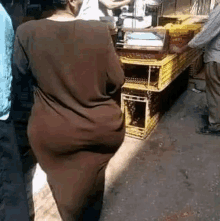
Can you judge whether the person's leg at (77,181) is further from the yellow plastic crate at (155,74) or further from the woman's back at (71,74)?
the yellow plastic crate at (155,74)

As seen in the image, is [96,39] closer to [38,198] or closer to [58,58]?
[58,58]

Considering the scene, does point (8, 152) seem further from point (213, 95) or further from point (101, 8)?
point (101, 8)

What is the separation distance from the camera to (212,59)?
122 inches

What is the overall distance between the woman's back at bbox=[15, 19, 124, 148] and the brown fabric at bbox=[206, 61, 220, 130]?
6.83 feet

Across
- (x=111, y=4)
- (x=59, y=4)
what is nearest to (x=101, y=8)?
(x=111, y=4)

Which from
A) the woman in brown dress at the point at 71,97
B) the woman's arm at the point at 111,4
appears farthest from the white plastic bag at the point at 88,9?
the woman in brown dress at the point at 71,97

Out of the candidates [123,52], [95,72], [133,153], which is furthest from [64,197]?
[123,52]

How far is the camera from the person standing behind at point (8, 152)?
4.91 ft

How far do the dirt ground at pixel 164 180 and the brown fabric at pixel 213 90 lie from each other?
0.79 feet

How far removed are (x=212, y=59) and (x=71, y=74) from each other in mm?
2340

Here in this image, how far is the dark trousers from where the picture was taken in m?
1.63

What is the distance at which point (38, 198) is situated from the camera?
7.45 feet

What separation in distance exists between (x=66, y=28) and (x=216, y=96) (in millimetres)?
2508

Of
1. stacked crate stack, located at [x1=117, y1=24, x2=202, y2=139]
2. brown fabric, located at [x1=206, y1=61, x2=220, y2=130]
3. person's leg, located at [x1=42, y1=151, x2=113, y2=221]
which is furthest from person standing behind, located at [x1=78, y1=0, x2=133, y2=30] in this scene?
person's leg, located at [x1=42, y1=151, x2=113, y2=221]
